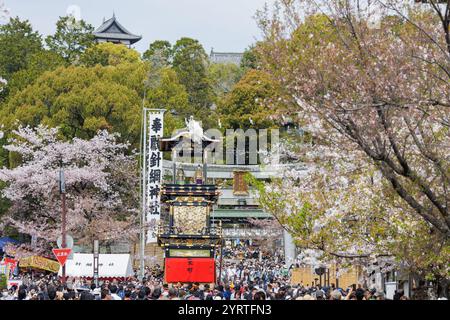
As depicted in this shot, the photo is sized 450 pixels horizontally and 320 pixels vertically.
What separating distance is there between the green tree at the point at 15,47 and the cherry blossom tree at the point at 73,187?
633 inches

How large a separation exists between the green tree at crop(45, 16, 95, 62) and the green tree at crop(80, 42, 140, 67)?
3.92 ft

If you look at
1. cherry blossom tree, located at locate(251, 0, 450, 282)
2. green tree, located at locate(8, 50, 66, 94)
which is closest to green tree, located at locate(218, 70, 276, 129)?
green tree, located at locate(8, 50, 66, 94)

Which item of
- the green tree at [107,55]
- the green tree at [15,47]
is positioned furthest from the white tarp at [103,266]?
the green tree at [107,55]

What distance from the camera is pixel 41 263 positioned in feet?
147

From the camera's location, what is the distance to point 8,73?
65.6 metres

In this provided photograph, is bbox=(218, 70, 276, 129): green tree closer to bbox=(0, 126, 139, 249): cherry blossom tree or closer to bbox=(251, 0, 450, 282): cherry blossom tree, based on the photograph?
bbox=(0, 126, 139, 249): cherry blossom tree

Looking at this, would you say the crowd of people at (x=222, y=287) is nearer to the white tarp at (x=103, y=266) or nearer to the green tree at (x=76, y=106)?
the white tarp at (x=103, y=266)

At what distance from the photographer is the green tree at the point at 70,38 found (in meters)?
73.3

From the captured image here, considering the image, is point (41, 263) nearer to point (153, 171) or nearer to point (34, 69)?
point (153, 171)

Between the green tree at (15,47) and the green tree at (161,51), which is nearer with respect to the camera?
the green tree at (15,47)

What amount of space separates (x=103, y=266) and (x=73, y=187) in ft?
38.4

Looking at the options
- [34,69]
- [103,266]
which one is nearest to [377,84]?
[103,266]
